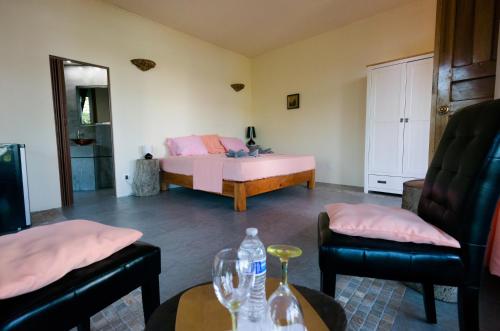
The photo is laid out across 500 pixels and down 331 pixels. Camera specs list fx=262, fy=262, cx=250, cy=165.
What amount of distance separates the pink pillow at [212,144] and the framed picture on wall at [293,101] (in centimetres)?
170

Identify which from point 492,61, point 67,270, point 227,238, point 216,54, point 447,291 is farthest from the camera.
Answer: point 216,54

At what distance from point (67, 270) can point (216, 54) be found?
17.6 feet

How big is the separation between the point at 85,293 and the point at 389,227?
1155mm

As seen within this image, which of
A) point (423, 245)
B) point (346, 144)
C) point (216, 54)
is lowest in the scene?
point (423, 245)

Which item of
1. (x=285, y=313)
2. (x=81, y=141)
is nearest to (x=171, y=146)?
(x=81, y=141)

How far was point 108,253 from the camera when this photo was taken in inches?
39.2

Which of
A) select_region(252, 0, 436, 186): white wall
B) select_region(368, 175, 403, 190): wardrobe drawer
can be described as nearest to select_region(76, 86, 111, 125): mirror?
select_region(252, 0, 436, 186): white wall

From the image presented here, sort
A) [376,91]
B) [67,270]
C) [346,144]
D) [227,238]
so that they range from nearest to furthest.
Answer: [67,270]
[227,238]
[376,91]
[346,144]

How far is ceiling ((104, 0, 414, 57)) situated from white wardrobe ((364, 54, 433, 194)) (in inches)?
40.9

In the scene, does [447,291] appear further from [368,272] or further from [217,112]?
[217,112]

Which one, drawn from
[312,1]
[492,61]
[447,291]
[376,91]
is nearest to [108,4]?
[312,1]

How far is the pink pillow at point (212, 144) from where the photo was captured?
4980mm

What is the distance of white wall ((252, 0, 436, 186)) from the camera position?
399cm

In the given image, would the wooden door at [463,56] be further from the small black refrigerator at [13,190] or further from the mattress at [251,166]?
the small black refrigerator at [13,190]
